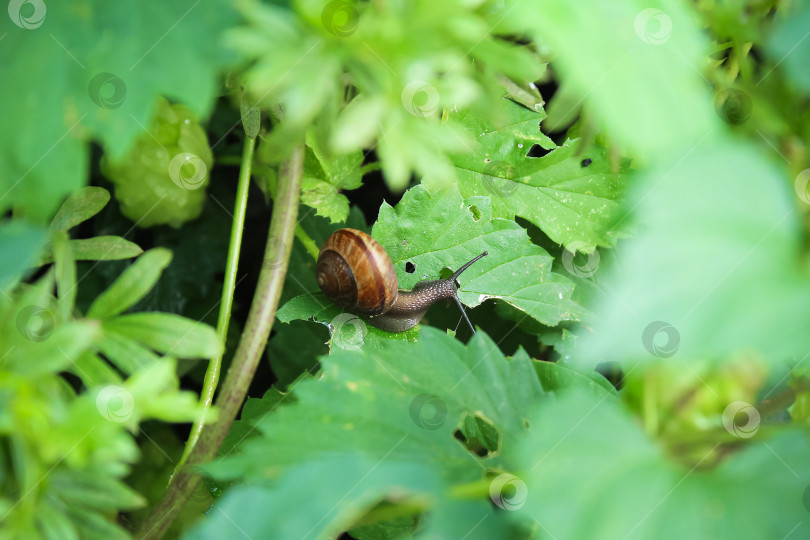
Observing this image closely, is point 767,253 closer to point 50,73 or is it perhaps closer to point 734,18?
point 734,18

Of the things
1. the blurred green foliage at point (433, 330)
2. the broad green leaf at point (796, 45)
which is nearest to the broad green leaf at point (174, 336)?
the blurred green foliage at point (433, 330)

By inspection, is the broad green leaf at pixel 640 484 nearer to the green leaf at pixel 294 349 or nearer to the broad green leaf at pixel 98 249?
the broad green leaf at pixel 98 249

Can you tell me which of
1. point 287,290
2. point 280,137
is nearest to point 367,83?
point 280,137

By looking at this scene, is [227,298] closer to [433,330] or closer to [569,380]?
[433,330]

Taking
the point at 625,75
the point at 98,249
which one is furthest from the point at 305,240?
the point at 625,75

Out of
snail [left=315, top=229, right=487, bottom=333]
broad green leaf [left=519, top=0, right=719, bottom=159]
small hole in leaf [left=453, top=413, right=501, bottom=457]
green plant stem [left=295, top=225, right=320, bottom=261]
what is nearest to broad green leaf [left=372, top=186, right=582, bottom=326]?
snail [left=315, top=229, right=487, bottom=333]
